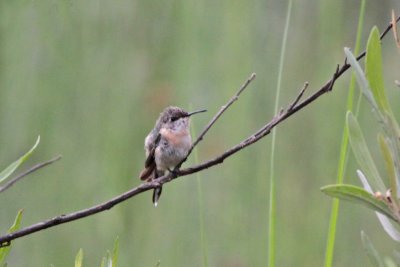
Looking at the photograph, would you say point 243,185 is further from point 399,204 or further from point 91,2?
point 399,204

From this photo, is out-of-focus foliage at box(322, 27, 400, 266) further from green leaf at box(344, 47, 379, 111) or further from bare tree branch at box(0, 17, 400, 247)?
bare tree branch at box(0, 17, 400, 247)

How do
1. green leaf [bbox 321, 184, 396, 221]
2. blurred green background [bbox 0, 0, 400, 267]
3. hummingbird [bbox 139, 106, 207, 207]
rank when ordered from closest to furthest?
green leaf [bbox 321, 184, 396, 221], hummingbird [bbox 139, 106, 207, 207], blurred green background [bbox 0, 0, 400, 267]

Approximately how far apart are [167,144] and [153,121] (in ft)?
4.20

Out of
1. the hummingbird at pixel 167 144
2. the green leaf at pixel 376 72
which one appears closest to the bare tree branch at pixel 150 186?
the green leaf at pixel 376 72

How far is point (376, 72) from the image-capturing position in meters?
1.05

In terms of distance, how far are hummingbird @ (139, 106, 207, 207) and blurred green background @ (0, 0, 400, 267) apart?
3.77ft

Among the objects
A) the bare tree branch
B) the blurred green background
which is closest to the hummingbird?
the bare tree branch

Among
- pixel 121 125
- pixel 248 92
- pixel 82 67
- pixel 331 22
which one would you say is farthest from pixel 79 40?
pixel 331 22

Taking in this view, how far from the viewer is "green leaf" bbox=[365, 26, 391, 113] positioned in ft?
3.39

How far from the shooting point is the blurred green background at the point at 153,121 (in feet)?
10.9

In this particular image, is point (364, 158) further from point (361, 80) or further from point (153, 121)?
point (153, 121)

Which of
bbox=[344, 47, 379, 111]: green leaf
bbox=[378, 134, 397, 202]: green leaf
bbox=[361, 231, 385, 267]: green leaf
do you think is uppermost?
bbox=[344, 47, 379, 111]: green leaf

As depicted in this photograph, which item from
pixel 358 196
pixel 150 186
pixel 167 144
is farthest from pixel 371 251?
pixel 167 144

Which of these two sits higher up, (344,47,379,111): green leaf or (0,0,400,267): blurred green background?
(0,0,400,267): blurred green background
